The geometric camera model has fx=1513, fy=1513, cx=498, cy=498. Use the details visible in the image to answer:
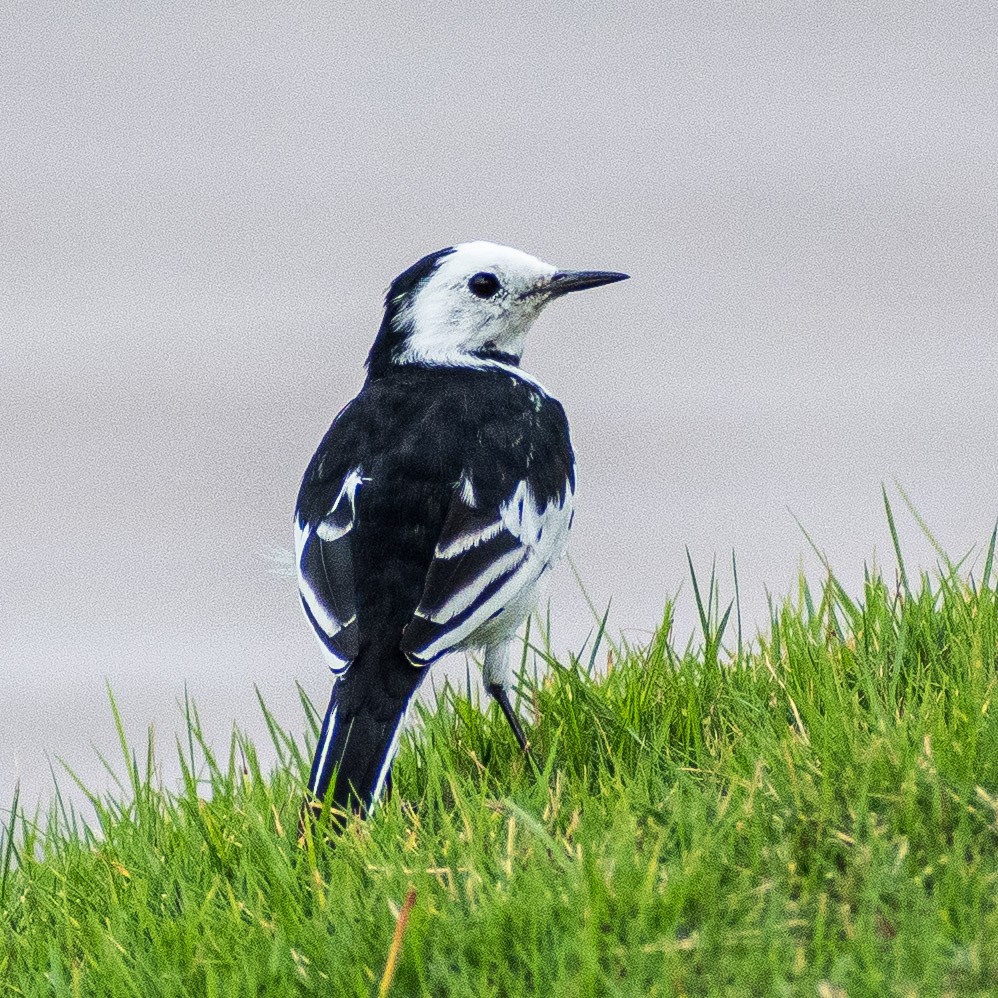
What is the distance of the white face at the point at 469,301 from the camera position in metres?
5.95

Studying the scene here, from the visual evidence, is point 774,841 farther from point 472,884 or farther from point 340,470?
point 340,470

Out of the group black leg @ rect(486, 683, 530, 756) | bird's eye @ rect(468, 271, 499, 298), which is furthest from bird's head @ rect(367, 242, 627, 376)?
black leg @ rect(486, 683, 530, 756)

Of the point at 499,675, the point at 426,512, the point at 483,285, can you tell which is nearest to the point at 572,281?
the point at 483,285

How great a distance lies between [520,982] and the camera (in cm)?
297

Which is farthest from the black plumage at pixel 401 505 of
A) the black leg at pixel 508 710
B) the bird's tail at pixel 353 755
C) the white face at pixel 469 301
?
the black leg at pixel 508 710

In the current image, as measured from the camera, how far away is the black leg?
4824 mm

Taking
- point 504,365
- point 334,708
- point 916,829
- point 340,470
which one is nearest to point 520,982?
point 916,829

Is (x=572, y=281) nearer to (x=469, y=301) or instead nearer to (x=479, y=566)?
(x=469, y=301)

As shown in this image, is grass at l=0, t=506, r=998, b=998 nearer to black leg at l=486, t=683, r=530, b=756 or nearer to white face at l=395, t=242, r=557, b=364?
black leg at l=486, t=683, r=530, b=756

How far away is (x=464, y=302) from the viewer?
6.00m

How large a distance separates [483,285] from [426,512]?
1.41m

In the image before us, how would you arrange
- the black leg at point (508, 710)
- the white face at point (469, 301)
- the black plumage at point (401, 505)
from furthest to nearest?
the white face at point (469, 301) < the black leg at point (508, 710) < the black plumage at point (401, 505)

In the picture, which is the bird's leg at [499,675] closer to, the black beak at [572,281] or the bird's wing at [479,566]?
the bird's wing at [479,566]

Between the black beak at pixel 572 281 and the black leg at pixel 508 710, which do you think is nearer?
the black leg at pixel 508 710
